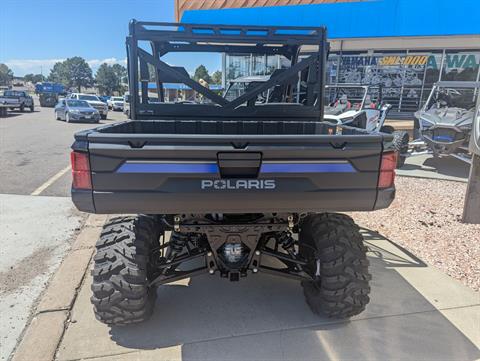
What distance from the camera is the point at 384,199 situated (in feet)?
8.18

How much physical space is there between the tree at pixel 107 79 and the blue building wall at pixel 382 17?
82197 mm

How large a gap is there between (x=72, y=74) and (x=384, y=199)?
126257 millimetres

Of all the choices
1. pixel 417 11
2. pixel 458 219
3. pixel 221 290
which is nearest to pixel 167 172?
pixel 221 290

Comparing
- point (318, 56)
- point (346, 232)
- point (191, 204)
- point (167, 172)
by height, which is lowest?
point (346, 232)

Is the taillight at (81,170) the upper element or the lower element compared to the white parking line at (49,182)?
upper

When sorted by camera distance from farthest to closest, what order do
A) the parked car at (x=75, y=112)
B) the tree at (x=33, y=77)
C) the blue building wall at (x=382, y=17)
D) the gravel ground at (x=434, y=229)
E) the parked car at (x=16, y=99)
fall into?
the tree at (x=33, y=77)
the parked car at (x=16, y=99)
the parked car at (x=75, y=112)
the blue building wall at (x=382, y=17)
the gravel ground at (x=434, y=229)

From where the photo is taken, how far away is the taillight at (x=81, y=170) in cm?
225

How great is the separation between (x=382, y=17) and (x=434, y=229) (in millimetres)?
10410

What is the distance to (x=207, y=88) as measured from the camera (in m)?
3.67

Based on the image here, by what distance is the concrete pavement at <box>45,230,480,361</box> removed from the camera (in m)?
2.72

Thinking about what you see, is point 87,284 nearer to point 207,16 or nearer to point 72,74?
point 207,16

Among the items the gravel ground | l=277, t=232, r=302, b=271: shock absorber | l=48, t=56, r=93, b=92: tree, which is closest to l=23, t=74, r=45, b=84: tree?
l=48, t=56, r=93, b=92: tree

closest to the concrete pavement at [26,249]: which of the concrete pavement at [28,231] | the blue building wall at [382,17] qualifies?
the concrete pavement at [28,231]

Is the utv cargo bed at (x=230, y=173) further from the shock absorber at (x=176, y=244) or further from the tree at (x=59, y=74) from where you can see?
the tree at (x=59, y=74)
